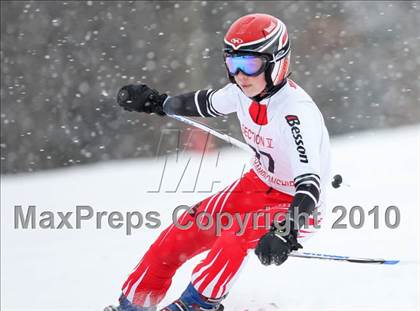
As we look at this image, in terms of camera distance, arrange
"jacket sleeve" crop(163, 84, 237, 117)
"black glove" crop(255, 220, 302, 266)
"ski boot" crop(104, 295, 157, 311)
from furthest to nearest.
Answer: "jacket sleeve" crop(163, 84, 237, 117)
"ski boot" crop(104, 295, 157, 311)
"black glove" crop(255, 220, 302, 266)

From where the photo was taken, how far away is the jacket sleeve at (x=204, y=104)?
16.2 feet

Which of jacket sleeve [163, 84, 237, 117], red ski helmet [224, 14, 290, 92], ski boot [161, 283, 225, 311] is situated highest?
red ski helmet [224, 14, 290, 92]

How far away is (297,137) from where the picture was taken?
4.20 m

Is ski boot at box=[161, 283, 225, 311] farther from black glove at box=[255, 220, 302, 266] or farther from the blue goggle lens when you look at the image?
the blue goggle lens

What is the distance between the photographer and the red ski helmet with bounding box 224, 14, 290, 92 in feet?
13.7

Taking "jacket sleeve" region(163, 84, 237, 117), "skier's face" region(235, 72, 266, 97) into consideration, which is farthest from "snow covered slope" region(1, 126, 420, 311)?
"skier's face" region(235, 72, 266, 97)

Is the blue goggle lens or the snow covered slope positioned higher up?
the blue goggle lens

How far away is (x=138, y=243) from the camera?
755cm

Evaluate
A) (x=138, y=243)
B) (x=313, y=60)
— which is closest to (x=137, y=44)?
(x=313, y=60)

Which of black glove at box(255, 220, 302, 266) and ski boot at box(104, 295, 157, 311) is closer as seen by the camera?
black glove at box(255, 220, 302, 266)

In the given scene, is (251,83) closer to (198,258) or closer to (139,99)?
(139,99)

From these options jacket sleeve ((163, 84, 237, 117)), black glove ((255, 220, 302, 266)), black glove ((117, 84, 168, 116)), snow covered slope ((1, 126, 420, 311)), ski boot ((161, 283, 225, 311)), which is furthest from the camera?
snow covered slope ((1, 126, 420, 311))

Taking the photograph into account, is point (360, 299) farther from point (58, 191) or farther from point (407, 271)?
point (58, 191)

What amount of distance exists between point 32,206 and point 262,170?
513 centimetres
